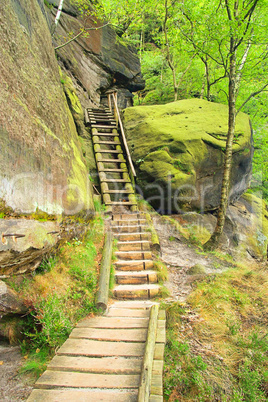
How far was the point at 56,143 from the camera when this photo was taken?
524 cm

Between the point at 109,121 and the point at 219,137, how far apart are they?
4787 mm

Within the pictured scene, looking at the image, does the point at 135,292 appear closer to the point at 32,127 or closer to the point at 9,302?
the point at 9,302

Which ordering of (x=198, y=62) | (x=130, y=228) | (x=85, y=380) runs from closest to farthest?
(x=85, y=380) < (x=130, y=228) < (x=198, y=62)

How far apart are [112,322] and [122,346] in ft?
2.15

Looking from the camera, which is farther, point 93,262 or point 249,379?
point 93,262

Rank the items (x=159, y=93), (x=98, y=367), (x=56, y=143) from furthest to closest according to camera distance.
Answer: (x=159, y=93), (x=56, y=143), (x=98, y=367)

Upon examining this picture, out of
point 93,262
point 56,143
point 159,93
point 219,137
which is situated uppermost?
point 159,93

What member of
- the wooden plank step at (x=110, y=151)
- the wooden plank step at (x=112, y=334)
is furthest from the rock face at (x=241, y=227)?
the wooden plank step at (x=112, y=334)

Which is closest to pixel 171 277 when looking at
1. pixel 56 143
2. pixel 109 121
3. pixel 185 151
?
pixel 56 143

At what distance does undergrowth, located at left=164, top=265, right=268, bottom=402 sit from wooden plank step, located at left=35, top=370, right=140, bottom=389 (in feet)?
3.08

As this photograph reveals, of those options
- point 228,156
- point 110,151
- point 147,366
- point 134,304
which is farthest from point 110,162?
point 147,366

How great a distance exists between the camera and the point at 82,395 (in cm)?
282

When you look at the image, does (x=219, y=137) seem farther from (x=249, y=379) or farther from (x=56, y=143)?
(x=249, y=379)

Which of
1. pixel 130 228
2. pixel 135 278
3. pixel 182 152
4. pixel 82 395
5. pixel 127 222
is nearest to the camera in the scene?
pixel 82 395
